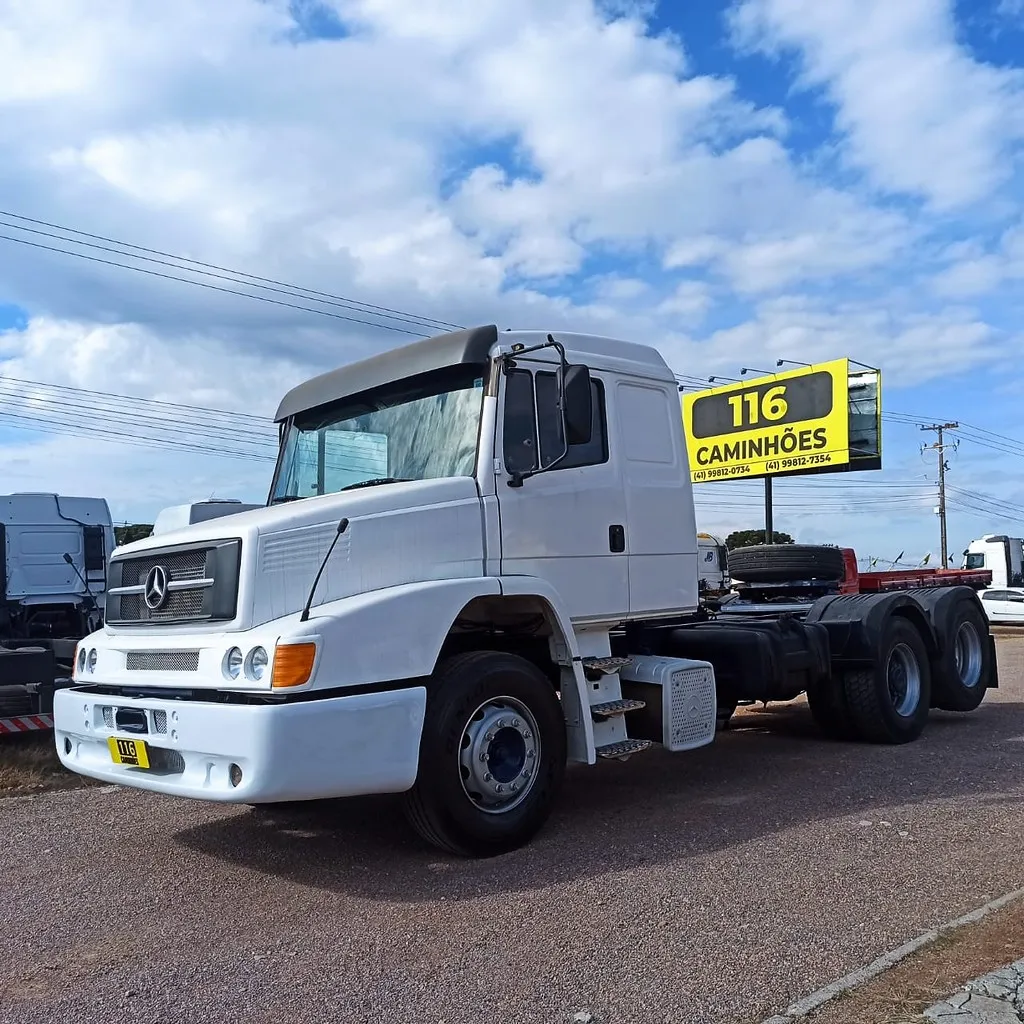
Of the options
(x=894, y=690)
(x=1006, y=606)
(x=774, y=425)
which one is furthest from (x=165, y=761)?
(x=1006, y=606)

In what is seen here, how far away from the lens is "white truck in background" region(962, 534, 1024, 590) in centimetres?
3647

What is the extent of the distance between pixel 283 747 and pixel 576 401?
2447mm

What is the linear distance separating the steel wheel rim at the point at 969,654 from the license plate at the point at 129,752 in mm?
7865

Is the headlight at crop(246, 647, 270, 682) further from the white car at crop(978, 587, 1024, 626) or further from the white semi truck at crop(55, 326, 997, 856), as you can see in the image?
the white car at crop(978, 587, 1024, 626)

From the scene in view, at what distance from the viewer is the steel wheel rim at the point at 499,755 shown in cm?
561

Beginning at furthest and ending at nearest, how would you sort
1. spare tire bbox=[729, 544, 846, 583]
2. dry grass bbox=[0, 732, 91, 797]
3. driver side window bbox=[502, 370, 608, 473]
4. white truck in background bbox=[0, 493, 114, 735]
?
white truck in background bbox=[0, 493, 114, 735] < spare tire bbox=[729, 544, 846, 583] < dry grass bbox=[0, 732, 91, 797] < driver side window bbox=[502, 370, 608, 473]

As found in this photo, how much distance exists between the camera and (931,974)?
3920 millimetres

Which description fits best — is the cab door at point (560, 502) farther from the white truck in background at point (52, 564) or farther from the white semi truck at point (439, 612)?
the white truck in background at point (52, 564)

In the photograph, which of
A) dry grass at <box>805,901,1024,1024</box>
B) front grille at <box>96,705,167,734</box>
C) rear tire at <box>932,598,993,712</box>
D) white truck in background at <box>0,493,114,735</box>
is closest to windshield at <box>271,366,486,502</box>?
front grille at <box>96,705,167,734</box>

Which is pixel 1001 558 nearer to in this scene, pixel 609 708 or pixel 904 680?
pixel 904 680

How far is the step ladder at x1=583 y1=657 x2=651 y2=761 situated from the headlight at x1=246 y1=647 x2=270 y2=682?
7.16 feet

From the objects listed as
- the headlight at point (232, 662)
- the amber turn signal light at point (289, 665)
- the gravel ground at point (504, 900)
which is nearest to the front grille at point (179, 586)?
the headlight at point (232, 662)

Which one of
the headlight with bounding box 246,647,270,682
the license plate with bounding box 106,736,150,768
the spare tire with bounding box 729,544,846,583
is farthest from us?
the spare tire with bounding box 729,544,846,583

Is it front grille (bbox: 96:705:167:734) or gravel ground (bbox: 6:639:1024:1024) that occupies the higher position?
front grille (bbox: 96:705:167:734)
